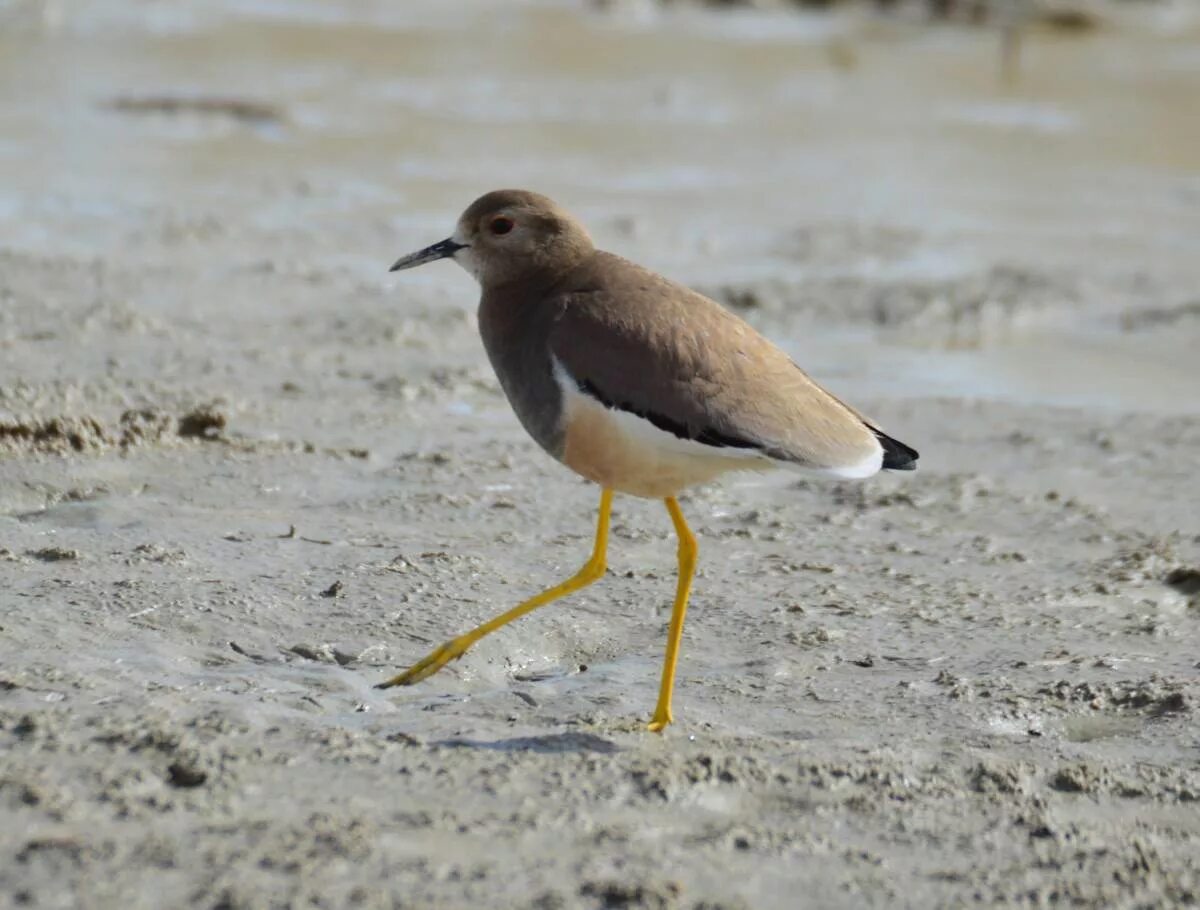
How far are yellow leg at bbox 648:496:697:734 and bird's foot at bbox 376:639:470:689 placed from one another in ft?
1.80

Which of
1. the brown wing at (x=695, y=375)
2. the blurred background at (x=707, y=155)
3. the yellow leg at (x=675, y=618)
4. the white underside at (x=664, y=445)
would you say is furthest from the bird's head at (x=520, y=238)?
the blurred background at (x=707, y=155)

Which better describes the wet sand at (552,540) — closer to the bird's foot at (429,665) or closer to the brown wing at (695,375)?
the bird's foot at (429,665)

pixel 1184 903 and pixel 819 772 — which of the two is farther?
pixel 819 772

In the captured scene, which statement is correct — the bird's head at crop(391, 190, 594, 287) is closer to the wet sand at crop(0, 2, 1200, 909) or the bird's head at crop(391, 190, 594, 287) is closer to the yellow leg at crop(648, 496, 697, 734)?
the yellow leg at crop(648, 496, 697, 734)

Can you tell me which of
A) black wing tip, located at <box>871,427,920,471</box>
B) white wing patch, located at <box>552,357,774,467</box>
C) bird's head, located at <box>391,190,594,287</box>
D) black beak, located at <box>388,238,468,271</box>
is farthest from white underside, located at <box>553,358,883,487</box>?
black beak, located at <box>388,238,468,271</box>

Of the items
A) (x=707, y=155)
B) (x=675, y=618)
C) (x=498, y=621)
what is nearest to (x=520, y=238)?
(x=498, y=621)

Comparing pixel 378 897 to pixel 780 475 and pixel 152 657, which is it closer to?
pixel 152 657

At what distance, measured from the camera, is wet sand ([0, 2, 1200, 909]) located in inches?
155

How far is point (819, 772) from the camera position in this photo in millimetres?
4348

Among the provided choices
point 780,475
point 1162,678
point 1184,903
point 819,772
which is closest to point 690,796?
point 819,772

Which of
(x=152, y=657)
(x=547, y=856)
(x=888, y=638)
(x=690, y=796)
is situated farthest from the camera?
(x=888, y=638)

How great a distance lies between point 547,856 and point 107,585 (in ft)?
6.50

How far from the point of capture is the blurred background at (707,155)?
9.78m

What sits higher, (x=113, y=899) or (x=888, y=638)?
(x=113, y=899)
